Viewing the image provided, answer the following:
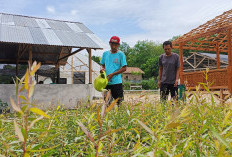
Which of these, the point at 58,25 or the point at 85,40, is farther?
the point at 58,25

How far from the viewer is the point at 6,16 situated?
448 inches

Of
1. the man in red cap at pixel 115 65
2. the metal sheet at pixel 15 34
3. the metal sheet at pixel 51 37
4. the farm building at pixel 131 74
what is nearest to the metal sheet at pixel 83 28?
the metal sheet at pixel 51 37

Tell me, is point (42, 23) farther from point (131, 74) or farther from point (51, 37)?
point (131, 74)

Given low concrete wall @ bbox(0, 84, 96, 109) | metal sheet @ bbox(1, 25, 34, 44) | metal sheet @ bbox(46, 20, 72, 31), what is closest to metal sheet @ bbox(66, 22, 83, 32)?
Result: metal sheet @ bbox(46, 20, 72, 31)

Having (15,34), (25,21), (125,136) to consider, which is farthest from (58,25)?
(125,136)

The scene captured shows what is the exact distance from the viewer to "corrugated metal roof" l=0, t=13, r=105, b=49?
8.90m

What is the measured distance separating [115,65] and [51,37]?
5.98 m

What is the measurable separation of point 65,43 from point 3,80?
7898mm

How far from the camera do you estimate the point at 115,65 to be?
179 inches

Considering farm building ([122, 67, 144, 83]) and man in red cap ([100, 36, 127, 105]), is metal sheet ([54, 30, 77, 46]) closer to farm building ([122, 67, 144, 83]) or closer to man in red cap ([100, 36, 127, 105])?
man in red cap ([100, 36, 127, 105])

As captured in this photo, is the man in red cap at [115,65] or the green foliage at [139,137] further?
the man in red cap at [115,65]

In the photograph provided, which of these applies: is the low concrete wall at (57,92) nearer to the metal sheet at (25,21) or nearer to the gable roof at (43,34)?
the gable roof at (43,34)

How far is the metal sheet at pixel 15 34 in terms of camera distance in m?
8.42

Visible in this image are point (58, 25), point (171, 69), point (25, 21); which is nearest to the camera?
point (171, 69)
